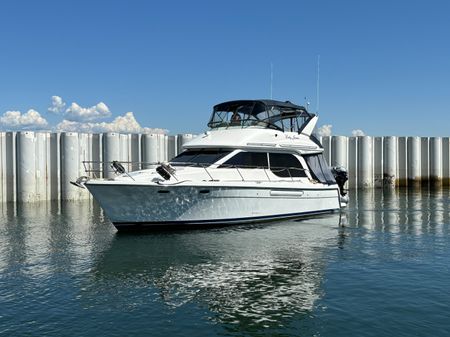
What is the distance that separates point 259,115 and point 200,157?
2.96 m

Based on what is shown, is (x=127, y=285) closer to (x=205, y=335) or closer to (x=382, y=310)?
(x=205, y=335)

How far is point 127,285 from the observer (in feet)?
30.2

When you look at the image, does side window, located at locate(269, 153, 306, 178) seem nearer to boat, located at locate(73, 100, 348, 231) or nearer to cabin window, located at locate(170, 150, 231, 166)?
boat, located at locate(73, 100, 348, 231)

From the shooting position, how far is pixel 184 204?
14547mm

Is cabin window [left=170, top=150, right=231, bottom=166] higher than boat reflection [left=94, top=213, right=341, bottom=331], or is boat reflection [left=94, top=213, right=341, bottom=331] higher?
cabin window [left=170, top=150, right=231, bottom=166]

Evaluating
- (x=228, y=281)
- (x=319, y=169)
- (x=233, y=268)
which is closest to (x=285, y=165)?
(x=319, y=169)

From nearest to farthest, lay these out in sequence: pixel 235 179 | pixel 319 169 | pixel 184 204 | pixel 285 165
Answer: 1. pixel 184 204
2. pixel 235 179
3. pixel 285 165
4. pixel 319 169

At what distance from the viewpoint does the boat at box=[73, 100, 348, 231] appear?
14.1 meters

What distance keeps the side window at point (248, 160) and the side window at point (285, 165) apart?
354 mm

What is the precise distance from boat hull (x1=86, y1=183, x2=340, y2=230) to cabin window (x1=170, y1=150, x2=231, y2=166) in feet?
4.59

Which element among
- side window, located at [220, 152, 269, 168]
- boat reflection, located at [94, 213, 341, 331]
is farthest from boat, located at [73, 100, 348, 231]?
boat reflection, located at [94, 213, 341, 331]

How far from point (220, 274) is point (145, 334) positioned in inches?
130

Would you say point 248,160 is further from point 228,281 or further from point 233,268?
point 228,281

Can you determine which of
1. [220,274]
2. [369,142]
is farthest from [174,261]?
[369,142]
